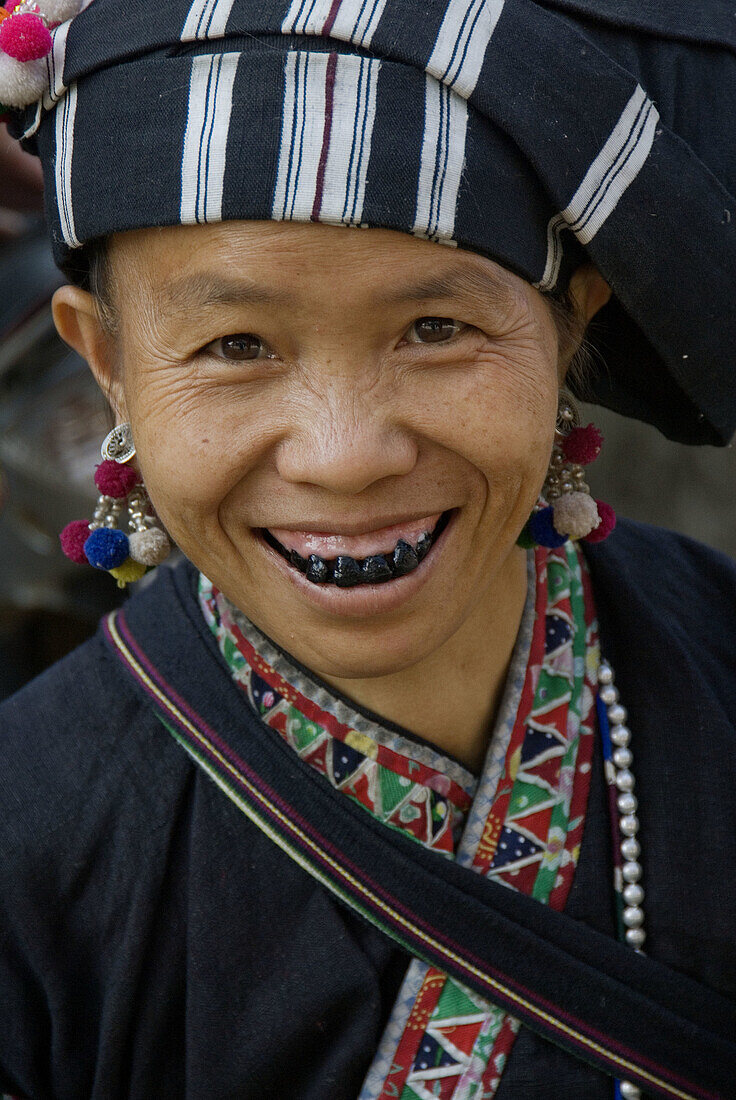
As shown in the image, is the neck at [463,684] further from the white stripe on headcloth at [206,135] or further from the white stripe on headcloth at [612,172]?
the white stripe on headcloth at [206,135]

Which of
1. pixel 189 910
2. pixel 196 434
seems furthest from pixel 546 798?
pixel 196 434

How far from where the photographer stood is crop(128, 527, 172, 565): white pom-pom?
1.74 meters

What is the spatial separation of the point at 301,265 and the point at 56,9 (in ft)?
1.68

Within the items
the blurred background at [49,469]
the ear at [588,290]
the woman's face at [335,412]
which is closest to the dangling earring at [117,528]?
the woman's face at [335,412]

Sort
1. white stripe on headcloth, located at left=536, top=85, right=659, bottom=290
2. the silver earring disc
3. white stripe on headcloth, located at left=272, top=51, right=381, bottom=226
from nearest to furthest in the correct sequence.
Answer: white stripe on headcloth, located at left=272, top=51, right=381, bottom=226, white stripe on headcloth, located at left=536, top=85, right=659, bottom=290, the silver earring disc

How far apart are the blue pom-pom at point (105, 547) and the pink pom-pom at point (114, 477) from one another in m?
0.06

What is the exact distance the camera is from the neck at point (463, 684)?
5.91 ft

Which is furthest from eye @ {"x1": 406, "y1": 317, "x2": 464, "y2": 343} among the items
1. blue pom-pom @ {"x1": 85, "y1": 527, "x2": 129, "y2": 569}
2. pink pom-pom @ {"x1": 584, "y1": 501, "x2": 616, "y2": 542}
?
blue pom-pom @ {"x1": 85, "y1": 527, "x2": 129, "y2": 569}

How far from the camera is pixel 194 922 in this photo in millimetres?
1685

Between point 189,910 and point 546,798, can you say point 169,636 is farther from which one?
point 546,798

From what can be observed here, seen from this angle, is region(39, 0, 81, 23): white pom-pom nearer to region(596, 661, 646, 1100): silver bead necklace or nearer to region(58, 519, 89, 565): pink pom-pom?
region(58, 519, 89, 565): pink pom-pom

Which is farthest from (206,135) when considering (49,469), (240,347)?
(49,469)

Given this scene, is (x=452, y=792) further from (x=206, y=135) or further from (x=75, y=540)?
(x=206, y=135)

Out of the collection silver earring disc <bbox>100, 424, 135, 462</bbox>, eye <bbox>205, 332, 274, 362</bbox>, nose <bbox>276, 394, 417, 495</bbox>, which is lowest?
silver earring disc <bbox>100, 424, 135, 462</bbox>
